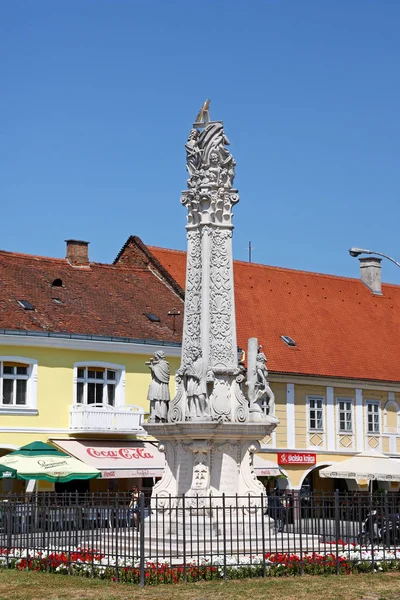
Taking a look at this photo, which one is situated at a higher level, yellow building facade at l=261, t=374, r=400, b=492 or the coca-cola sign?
yellow building facade at l=261, t=374, r=400, b=492

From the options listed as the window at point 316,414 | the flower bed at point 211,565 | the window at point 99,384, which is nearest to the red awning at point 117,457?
the window at point 99,384

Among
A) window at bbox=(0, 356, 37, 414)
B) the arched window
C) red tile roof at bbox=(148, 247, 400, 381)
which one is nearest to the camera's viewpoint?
window at bbox=(0, 356, 37, 414)

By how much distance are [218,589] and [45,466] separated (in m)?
11.8

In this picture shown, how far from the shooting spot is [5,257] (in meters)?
36.7

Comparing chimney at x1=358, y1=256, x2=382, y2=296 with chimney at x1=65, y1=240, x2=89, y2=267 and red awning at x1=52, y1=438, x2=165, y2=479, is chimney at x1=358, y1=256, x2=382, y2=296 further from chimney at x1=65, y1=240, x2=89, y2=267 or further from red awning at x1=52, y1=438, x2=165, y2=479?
red awning at x1=52, y1=438, x2=165, y2=479

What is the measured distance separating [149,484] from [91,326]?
16.6 feet

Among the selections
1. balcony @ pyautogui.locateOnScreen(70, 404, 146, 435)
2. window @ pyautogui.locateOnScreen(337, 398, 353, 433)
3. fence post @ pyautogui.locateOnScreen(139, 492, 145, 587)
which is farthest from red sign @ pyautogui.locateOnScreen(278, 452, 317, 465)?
fence post @ pyautogui.locateOnScreen(139, 492, 145, 587)

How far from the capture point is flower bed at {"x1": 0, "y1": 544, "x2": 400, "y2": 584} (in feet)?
53.1

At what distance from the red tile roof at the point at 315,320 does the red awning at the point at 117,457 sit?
6346 millimetres

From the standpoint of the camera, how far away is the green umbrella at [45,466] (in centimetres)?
2614

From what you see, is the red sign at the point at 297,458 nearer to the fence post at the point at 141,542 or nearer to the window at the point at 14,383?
the window at the point at 14,383

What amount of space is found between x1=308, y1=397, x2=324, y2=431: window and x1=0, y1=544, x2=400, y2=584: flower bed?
67.8ft

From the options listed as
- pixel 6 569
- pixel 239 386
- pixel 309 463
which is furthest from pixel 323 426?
pixel 6 569

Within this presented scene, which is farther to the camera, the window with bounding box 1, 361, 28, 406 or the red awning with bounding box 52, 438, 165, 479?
the window with bounding box 1, 361, 28, 406
